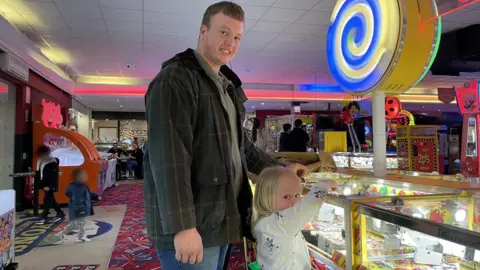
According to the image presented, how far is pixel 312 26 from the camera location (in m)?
6.07

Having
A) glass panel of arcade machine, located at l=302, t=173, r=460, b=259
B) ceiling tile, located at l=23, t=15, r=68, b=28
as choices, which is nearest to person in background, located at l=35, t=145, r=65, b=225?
ceiling tile, located at l=23, t=15, r=68, b=28

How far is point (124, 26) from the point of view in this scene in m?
6.01

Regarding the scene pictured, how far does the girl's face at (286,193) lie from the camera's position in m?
1.52

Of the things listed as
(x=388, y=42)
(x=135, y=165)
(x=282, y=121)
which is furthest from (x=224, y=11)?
(x=135, y=165)

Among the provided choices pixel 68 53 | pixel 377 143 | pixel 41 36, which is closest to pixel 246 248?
pixel 377 143

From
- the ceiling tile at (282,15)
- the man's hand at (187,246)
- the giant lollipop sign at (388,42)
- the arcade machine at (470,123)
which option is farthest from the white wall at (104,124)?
the man's hand at (187,246)

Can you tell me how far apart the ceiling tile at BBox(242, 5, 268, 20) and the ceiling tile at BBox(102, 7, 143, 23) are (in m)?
1.56

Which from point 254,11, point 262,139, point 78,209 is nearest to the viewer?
point 78,209

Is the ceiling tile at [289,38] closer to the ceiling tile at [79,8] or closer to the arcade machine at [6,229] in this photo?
the ceiling tile at [79,8]

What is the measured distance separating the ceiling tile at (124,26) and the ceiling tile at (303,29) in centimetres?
249

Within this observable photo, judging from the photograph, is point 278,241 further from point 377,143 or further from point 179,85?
point 377,143

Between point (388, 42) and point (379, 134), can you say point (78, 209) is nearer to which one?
point (379, 134)

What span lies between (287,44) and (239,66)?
2.26 m

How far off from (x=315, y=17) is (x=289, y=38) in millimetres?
1141
